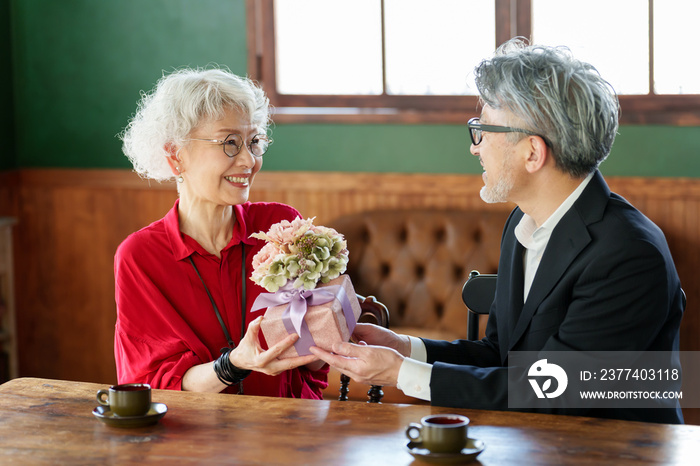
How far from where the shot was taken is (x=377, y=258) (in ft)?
13.4

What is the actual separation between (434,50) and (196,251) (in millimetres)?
2288

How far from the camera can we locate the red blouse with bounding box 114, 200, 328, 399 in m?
2.35

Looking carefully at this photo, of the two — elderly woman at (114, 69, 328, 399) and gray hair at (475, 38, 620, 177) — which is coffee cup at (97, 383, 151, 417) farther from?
gray hair at (475, 38, 620, 177)

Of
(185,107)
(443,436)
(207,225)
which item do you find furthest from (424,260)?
(443,436)

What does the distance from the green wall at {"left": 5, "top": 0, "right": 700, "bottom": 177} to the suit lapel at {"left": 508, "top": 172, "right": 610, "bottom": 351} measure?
80.3 inches

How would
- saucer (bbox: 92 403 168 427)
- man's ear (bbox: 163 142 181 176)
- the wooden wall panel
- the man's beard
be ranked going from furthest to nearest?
the wooden wall panel < man's ear (bbox: 163 142 181 176) < the man's beard < saucer (bbox: 92 403 168 427)

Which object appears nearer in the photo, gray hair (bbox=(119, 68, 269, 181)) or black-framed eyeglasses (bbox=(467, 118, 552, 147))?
black-framed eyeglasses (bbox=(467, 118, 552, 147))

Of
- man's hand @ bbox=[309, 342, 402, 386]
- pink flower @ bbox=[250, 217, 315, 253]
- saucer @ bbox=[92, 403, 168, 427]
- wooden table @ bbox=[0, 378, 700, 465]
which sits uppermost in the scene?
pink flower @ bbox=[250, 217, 315, 253]

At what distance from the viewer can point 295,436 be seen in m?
1.79

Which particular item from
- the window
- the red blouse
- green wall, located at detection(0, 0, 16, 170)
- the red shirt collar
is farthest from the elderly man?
green wall, located at detection(0, 0, 16, 170)

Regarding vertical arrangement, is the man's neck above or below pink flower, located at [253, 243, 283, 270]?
above

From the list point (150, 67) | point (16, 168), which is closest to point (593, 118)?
point (150, 67)

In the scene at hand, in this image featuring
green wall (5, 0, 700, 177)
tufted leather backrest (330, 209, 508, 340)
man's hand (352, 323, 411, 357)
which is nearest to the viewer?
man's hand (352, 323, 411, 357)

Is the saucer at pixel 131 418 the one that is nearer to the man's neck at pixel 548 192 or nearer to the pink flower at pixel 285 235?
the pink flower at pixel 285 235
